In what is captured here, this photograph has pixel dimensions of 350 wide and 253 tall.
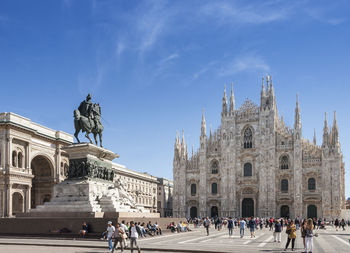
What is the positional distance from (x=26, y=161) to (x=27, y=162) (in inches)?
6.1

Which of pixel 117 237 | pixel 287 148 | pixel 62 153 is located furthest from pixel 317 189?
pixel 117 237

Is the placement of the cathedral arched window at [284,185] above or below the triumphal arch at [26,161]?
below

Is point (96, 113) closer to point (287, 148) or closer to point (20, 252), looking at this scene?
point (20, 252)

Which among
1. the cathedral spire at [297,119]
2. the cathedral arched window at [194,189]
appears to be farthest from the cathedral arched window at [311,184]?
the cathedral arched window at [194,189]

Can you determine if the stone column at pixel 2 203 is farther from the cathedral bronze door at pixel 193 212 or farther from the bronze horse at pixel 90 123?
the cathedral bronze door at pixel 193 212

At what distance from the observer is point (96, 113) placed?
23.9m

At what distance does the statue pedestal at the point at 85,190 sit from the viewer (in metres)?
21.1

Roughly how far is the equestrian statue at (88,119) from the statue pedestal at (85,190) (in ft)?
3.26

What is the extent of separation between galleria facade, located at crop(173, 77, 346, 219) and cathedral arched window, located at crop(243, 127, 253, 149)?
6.2 inches

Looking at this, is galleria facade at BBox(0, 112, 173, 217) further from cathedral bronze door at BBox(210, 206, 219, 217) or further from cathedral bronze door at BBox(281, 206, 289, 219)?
cathedral bronze door at BBox(281, 206, 289, 219)

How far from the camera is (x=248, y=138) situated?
66.7 meters

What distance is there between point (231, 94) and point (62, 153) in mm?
29283

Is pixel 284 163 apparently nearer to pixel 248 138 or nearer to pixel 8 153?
pixel 248 138

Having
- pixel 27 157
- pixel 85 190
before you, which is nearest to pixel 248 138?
pixel 27 157
